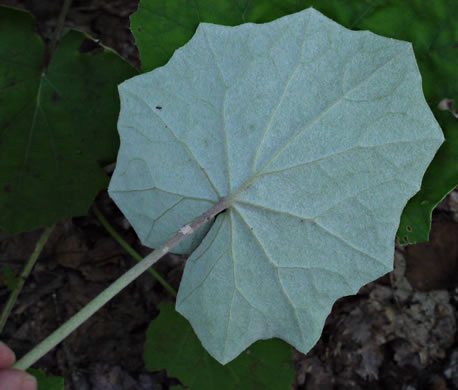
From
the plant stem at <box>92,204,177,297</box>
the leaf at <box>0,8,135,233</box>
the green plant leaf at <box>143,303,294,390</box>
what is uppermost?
the leaf at <box>0,8,135,233</box>

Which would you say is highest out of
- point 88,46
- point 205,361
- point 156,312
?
point 88,46

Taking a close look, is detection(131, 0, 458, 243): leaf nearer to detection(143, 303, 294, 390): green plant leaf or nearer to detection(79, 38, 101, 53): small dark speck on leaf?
detection(79, 38, 101, 53): small dark speck on leaf

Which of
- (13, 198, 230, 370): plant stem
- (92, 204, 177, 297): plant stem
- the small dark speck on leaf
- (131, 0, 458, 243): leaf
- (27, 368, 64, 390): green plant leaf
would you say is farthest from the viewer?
(92, 204, 177, 297): plant stem

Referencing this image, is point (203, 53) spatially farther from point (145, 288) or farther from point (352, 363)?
point (352, 363)

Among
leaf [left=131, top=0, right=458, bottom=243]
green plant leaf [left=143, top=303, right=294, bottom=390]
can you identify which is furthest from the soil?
leaf [left=131, top=0, right=458, bottom=243]

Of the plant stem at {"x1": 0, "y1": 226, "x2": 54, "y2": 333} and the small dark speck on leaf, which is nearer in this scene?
the small dark speck on leaf

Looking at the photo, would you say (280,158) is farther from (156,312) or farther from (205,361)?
(156,312)

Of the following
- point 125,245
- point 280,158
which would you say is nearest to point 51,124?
point 125,245
